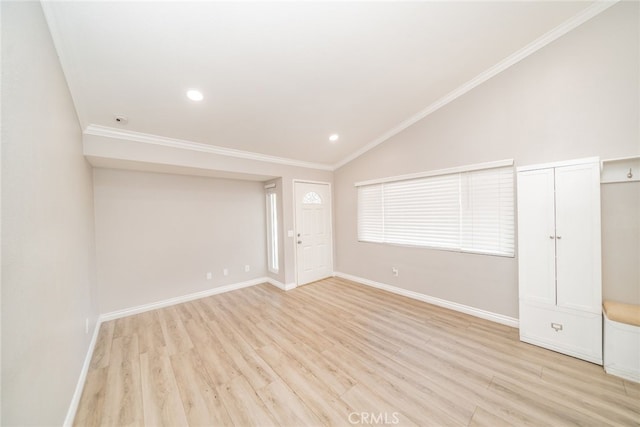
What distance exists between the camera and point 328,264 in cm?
504

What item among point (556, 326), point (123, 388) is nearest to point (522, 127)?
point (556, 326)

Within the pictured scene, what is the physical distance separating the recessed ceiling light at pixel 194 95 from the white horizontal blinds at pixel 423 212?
3.15 meters

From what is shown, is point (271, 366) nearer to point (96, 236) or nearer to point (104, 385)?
point (104, 385)

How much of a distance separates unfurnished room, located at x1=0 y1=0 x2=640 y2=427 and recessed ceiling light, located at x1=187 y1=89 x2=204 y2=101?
0.07 feet

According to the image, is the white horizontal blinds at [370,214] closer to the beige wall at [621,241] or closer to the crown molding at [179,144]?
the crown molding at [179,144]

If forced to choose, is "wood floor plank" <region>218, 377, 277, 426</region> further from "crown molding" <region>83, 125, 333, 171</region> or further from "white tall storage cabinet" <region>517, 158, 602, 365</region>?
"crown molding" <region>83, 125, 333, 171</region>

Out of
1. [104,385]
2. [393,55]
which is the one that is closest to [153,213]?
[104,385]

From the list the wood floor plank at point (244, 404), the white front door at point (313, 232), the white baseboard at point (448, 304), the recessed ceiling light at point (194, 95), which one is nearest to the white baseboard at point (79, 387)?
the wood floor plank at point (244, 404)

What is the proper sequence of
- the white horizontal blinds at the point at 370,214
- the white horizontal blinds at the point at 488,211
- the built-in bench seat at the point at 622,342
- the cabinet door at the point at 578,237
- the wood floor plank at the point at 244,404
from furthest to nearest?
the white horizontal blinds at the point at 370,214 → the white horizontal blinds at the point at 488,211 → the cabinet door at the point at 578,237 → the built-in bench seat at the point at 622,342 → the wood floor plank at the point at 244,404

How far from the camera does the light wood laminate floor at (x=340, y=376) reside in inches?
65.0

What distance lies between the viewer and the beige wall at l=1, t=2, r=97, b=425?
3.06 feet

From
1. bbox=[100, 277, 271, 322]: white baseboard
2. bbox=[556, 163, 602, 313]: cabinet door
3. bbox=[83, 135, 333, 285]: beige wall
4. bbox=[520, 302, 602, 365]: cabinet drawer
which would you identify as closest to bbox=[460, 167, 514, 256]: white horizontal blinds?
bbox=[556, 163, 602, 313]: cabinet door

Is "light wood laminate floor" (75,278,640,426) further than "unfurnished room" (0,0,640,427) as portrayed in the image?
Yes

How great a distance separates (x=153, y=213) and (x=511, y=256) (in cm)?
513
